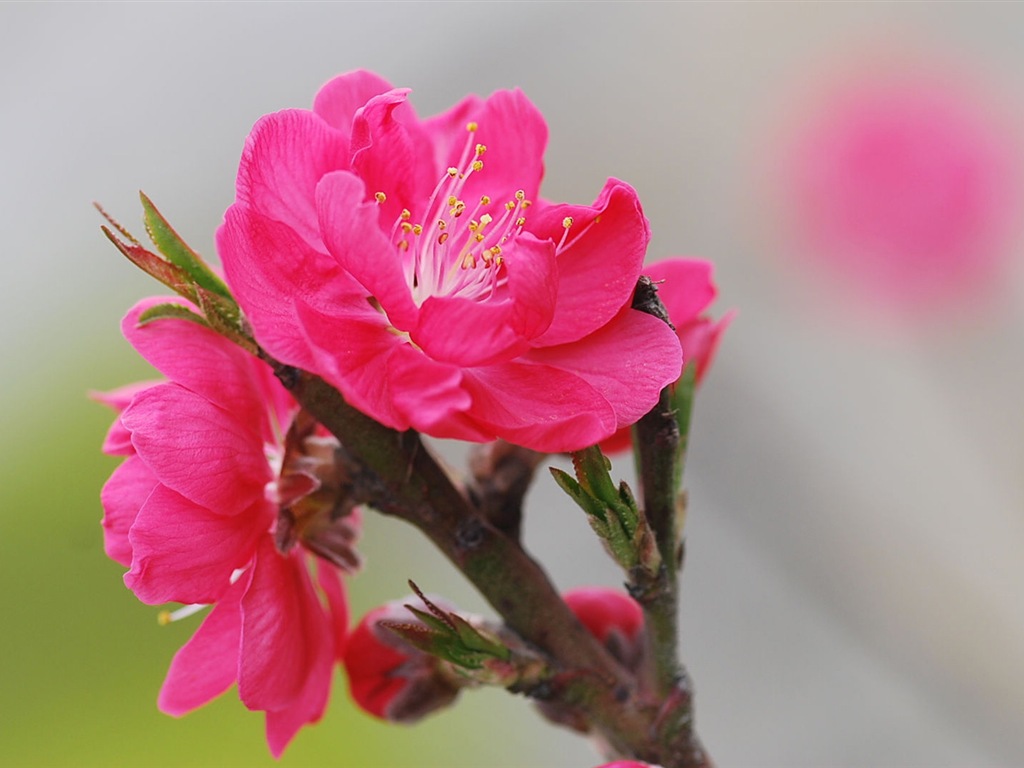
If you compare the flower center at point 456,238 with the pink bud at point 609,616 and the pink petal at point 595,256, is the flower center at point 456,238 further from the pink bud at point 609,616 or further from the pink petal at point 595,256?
the pink bud at point 609,616

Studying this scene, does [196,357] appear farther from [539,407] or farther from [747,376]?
[747,376]

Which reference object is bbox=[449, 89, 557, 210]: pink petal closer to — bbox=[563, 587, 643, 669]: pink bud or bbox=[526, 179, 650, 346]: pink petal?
bbox=[526, 179, 650, 346]: pink petal

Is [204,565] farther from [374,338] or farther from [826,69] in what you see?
[826,69]

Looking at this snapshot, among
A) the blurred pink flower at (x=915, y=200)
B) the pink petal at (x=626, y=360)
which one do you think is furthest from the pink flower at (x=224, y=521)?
the blurred pink flower at (x=915, y=200)

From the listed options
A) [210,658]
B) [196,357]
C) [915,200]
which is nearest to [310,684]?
[210,658]

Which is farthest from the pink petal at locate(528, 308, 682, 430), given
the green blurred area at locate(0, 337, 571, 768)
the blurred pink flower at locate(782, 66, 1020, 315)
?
the blurred pink flower at locate(782, 66, 1020, 315)

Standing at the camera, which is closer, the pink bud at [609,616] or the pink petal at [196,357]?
the pink petal at [196,357]

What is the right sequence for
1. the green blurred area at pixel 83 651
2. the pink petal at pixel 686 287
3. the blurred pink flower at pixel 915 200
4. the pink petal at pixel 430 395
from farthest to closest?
the blurred pink flower at pixel 915 200, the green blurred area at pixel 83 651, the pink petal at pixel 686 287, the pink petal at pixel 430 395
